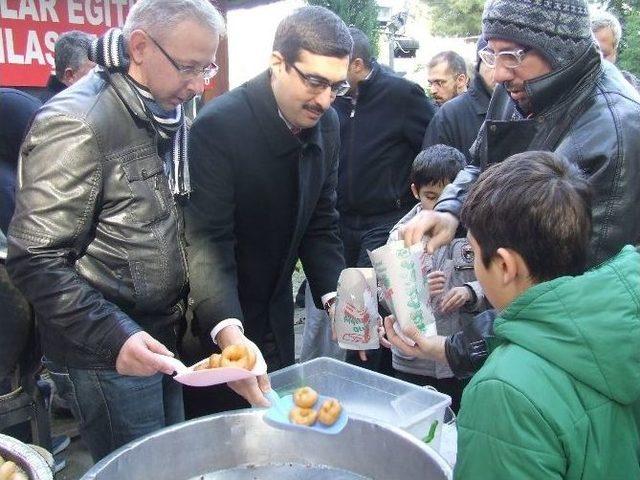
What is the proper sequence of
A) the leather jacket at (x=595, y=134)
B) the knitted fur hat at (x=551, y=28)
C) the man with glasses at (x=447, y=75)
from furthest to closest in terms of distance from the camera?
the man with glasses at (x=447, y=75) → the knitted fur hat at (x=551, y=28) → the leather jacket at (x=595, y=134)

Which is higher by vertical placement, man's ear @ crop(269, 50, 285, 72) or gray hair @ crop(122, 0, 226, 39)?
gray hair @ crop(122, 0, 226, 39)

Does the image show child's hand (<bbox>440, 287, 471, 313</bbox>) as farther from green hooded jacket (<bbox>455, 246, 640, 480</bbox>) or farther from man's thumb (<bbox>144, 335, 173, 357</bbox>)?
green hooded jacket (<bbox>455, 246, 640, 480</bbox>)

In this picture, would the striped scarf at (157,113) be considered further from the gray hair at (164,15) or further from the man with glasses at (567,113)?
the man with glasses at (567,113)

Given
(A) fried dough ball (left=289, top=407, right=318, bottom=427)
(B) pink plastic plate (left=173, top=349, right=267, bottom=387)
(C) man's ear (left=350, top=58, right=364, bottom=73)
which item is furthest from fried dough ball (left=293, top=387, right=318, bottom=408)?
(C) man's ear (left=350, top=58, right=364, bottom=73)

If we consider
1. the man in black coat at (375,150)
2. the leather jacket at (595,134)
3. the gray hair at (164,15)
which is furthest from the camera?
the man in black coat at (375,150)

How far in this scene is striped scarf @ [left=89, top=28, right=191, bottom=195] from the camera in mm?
1795

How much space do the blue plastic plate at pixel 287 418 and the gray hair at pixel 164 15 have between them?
3.48 feet

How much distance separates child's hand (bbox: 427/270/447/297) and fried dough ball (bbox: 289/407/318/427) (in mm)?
1169

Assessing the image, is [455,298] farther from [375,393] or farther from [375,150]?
[375,150]

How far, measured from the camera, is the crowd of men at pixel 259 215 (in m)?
1.24

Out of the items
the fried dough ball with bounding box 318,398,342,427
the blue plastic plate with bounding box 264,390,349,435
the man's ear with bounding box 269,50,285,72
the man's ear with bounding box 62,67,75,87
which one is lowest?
the blue plastic plate with bounding box 264,390,349,435

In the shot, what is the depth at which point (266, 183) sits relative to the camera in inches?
86.5


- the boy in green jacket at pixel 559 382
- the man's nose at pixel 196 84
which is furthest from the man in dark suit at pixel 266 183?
the boy in green jacket at pixel 559 382

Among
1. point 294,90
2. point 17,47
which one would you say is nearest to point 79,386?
point 294,90
